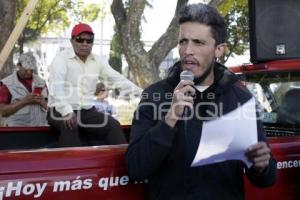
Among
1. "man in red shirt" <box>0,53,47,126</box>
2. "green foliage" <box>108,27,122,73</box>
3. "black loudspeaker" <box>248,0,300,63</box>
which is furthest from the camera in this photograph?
"green foliage" <box>108,27,122,73</box>

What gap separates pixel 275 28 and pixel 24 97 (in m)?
2.57

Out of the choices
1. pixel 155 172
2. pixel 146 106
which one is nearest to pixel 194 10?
pixel 146 106

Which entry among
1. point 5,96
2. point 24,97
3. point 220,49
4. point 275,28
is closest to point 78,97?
point 24,97

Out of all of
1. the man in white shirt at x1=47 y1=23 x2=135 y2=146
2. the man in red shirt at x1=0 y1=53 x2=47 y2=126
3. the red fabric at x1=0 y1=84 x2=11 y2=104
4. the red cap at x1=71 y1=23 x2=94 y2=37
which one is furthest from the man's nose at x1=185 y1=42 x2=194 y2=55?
the red fabric at x1=0 y1=84 x2=11 y2=104

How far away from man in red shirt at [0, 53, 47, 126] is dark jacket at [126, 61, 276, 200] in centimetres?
278

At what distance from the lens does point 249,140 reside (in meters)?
1.94

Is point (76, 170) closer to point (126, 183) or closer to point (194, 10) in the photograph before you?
point (126, 183)

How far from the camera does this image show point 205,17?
2.00m

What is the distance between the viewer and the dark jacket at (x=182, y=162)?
6.30ft

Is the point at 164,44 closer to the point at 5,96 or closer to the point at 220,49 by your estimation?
the point at 5,96

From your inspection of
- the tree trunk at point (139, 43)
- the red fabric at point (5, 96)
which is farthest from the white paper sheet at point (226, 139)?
the tree trunk at point (139, 43)

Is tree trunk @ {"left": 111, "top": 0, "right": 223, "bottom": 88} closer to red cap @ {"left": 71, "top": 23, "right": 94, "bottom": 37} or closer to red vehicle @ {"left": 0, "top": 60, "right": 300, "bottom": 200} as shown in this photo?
red cap @ {"left": 71, "top": 23, "right": 94, "bottom": 37}

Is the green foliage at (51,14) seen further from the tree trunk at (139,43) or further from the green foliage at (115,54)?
the tree trunk at (139,43)

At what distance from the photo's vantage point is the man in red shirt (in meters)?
4.63
